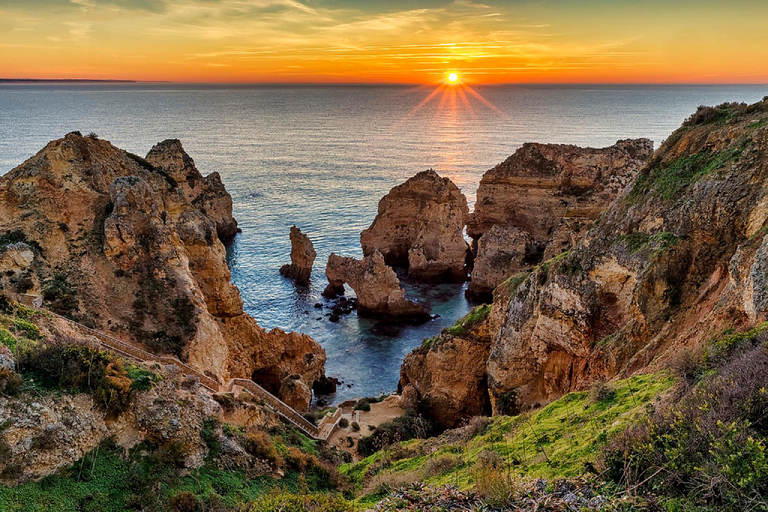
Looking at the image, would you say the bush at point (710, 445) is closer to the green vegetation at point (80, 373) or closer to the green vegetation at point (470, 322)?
the green vegetation at point (80, 373)

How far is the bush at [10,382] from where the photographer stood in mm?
12134

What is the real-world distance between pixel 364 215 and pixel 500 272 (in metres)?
29.8

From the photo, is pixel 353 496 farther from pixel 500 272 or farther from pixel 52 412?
pixel 500 272

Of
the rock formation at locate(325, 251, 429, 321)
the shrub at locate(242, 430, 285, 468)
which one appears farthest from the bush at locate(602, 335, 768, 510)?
the rock formation at locate(325, 251, 429, 321)

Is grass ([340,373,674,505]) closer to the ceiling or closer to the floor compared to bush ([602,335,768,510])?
closer to the floor

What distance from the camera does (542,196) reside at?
5609 cm

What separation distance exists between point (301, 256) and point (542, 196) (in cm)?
2702

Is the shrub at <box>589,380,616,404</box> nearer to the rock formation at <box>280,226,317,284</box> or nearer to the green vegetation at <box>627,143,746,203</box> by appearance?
the green vegetation at <box>627,143,746,203</box>

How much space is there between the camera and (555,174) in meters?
55.4

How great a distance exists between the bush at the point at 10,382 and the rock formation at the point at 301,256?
41760 mm

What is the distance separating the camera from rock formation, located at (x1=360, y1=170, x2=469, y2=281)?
2203 inches

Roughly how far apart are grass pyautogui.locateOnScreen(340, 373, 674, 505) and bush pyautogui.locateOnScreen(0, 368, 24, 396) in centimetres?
901

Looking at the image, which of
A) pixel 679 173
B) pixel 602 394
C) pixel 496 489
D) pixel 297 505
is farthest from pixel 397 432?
pixel 679 173

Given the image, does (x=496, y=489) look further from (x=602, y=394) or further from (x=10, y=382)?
(x=10, y=382)
